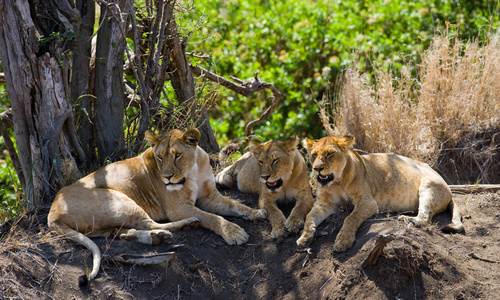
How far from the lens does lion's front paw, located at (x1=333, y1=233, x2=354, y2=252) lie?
4.22m

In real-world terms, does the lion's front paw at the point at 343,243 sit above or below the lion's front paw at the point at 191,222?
above

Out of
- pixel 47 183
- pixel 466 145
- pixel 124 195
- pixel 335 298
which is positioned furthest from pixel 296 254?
pixel 466 145

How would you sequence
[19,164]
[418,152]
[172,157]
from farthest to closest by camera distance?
1. [418,152]
2. [19,164]
3. [172,157]

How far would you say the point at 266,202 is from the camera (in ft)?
16.6

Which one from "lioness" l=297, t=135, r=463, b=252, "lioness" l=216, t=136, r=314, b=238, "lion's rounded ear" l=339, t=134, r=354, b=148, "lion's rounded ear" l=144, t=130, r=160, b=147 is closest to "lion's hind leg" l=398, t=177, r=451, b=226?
"lioness" l=297, t=135, r=463, b=252

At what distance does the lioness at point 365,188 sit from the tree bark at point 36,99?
7.57 ft

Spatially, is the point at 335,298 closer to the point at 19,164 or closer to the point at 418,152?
the point at 418,152

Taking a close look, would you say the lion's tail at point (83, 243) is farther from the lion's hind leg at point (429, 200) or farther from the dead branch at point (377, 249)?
the lion's hind leg at point (429, 200)

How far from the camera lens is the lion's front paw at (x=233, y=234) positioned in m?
4.62

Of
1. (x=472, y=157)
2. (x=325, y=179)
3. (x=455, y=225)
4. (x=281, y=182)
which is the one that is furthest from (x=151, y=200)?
(x=472, y=157)

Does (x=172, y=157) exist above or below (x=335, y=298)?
above

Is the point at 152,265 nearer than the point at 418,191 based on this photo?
Yes

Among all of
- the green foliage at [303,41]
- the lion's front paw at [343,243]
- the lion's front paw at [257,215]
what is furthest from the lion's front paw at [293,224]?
the green foliage at [303,41]

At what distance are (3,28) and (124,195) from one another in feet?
5.99
